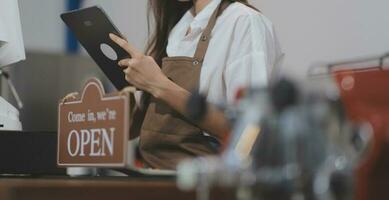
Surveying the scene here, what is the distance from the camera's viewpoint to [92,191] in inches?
27.4

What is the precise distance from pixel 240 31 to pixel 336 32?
Answer: 0.43 meters

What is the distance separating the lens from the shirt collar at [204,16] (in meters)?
1.33

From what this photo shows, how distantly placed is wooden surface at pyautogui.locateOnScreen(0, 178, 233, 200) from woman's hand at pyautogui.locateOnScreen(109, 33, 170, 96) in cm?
49

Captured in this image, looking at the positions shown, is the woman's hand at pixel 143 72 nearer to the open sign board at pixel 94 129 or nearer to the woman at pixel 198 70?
the woman at pixel 198 70

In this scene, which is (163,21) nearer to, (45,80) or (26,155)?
(26,155)

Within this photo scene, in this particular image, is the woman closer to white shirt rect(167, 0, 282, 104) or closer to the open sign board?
white shirt rect(167, 0, 282, 104)

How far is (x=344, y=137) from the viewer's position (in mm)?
543

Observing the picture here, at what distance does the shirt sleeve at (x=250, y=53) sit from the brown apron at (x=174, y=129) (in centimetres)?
Answer: 5

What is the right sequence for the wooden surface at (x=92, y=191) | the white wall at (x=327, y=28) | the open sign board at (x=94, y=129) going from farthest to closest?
the white wall at (x=327, y=28) < the open sign board at (x=94, y=129) < the wooden surface at (x=92, y=191)

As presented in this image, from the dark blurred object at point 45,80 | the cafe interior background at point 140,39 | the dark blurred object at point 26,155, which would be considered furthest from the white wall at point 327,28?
the dark blurred object at point 45,80

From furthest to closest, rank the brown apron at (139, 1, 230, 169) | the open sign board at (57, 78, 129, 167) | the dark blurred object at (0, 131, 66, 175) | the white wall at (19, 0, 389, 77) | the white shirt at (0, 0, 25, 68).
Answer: the white wall at (19, 0, 389, 77) < the white shirt at (0, 0, 25, 68) < the brown apron at (139, 1, 230, 169) < the dark blurred object at (0, 131, 66, 175) < the open sign board at (57, 78, 129, 167)

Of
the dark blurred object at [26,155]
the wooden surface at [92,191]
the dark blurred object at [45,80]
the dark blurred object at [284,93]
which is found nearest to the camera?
the dark blurred object at [284,93]

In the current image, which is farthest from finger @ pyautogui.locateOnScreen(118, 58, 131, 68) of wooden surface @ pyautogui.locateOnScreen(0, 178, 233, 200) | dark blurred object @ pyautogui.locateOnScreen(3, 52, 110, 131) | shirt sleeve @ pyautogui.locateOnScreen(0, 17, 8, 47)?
dark blurred object @ pyautogui.locateOnScreen(3, 52, 110, 131)

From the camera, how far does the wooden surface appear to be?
2.26ft
